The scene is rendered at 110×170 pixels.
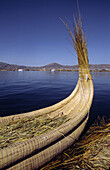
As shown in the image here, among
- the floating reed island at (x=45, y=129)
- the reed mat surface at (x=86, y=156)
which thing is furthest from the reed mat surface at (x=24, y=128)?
the reed mat surface at (x=86, y=156)

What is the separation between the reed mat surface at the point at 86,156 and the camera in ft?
6.27

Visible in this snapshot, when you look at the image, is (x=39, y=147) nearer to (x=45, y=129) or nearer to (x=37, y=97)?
(x=45, y=129)

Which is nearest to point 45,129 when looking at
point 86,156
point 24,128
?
point 24,128

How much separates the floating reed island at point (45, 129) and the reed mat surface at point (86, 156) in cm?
15

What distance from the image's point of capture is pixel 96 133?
297 cm

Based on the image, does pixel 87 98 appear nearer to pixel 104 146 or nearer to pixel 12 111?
pixel 104 146

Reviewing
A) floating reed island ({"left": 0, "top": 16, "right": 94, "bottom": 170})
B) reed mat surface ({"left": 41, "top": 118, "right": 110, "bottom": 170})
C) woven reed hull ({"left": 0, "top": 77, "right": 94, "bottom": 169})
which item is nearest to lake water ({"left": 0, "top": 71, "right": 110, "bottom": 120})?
floating reed island ({"left": 0, "top": 16, "right": 94, "bottom": 170})

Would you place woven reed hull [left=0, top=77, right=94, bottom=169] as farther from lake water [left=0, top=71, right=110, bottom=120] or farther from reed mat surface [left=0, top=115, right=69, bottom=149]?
lake water [left=0, top=71, right=110, bottom=120]

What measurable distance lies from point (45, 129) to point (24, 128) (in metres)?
0.58

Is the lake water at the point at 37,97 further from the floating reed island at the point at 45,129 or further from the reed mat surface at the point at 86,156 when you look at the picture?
the reed mat surface at the point at 86,156

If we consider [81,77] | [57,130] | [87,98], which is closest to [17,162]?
[57,130]

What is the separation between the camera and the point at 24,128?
2.75 m

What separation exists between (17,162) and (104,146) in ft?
6.17

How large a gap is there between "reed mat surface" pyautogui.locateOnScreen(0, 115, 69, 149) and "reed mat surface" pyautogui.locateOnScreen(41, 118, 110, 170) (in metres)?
0.70
